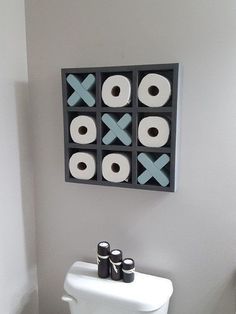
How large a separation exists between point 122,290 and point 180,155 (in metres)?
0.52

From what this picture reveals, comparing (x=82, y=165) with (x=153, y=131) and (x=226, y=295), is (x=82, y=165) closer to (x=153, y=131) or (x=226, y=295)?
(x=153, y=131)

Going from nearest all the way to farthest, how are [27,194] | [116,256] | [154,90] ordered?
[154,90] → [116,256] → [27,194]

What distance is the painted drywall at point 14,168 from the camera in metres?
1.08

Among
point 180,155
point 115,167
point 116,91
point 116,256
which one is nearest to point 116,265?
point 116,256

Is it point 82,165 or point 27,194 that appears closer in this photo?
point 82,165

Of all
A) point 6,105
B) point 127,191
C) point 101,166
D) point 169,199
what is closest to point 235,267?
point 169,199

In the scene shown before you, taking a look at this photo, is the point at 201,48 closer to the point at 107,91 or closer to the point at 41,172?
the point at 107,91

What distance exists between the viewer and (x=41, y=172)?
124 cm

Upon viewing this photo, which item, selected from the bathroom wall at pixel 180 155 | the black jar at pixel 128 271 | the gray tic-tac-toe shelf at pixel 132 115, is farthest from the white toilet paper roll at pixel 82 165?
the black jar at pixel 128 271

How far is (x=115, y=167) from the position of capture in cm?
105

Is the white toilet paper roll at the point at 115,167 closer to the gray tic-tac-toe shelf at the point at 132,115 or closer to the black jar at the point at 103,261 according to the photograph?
the gray tic-tac-toe shelf at the point at 132,115

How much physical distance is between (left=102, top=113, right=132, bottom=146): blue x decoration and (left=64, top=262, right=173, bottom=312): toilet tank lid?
20.4 inches

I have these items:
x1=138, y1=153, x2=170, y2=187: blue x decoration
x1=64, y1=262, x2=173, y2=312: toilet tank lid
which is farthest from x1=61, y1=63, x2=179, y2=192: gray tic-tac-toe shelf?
x1=64, y1=262, x2=173, y2=312: toilet tank lid

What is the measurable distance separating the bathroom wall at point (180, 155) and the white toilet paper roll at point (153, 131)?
9 centimetres
